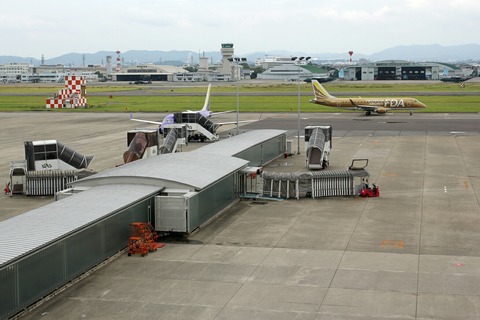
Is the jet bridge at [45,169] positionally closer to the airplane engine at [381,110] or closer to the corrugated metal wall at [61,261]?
the corrugated metal wall at [61,261]

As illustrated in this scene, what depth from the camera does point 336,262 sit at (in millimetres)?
30406

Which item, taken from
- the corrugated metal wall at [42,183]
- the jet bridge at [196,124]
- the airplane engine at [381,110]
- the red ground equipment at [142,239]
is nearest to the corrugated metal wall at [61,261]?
the red ground equipment at [142,239]

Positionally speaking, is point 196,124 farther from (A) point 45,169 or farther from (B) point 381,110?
(B) point 381,110

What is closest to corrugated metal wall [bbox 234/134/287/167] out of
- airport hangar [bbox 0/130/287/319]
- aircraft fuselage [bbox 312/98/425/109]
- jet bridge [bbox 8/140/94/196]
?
airport hangar [bbox 0/130/287/319]

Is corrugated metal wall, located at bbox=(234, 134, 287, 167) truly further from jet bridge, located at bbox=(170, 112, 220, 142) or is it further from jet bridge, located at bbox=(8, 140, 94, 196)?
jet bridge, located at bbox=(170, 112, 220, 142)

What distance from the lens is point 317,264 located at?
30.1 metres

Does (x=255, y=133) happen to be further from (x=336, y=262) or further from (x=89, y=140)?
(x=336, y=262)

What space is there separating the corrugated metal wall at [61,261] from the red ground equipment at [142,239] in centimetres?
36

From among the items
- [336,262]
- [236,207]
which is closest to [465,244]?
[336,262]

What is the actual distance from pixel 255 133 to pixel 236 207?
973 inches

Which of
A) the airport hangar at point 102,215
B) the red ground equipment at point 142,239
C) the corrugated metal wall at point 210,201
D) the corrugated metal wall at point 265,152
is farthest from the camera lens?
the corrugated metal wall at point 265,152

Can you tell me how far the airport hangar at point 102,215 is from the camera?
80.6 ft

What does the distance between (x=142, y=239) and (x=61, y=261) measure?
6320 millimetres

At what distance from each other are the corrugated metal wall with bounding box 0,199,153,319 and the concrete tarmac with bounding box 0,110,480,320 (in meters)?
0.60
